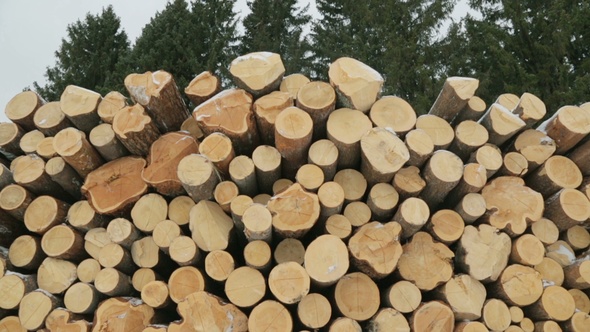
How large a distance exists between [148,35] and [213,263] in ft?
28.8

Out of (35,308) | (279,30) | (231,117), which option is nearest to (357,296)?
(231,117)

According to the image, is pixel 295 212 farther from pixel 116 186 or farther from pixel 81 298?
pixel 81 298

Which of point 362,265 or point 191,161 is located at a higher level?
point 191,161

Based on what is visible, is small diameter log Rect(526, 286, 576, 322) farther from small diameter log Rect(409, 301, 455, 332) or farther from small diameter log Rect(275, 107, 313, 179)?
small diameter log Rect(275, 107, 313, 179)

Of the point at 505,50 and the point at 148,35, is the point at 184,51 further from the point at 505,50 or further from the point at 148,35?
the point at 505,50

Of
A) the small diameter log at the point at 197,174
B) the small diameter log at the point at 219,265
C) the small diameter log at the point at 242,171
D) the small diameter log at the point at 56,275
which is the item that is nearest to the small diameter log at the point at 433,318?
the small diameter log at the point at 219,265

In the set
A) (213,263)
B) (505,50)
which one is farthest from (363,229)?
(505,50)

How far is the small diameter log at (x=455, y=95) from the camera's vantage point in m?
2.72

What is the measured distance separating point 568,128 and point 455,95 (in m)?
0.63

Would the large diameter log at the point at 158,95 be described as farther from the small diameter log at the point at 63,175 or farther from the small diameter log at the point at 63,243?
the small diameter log at the point at 63,243

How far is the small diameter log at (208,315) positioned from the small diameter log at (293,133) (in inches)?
30.3

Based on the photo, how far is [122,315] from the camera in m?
2.42

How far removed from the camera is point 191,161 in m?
2.45

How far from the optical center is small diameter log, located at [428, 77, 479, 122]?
2.72 metres
